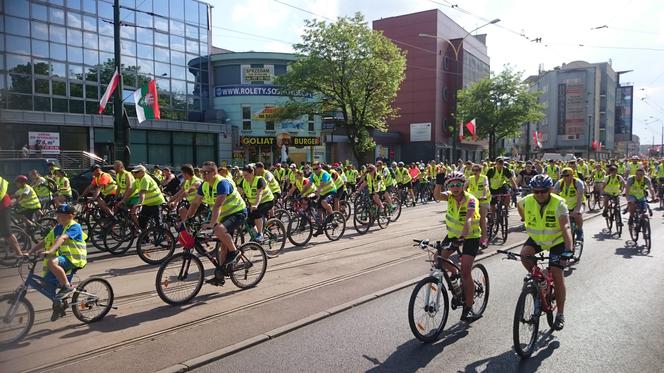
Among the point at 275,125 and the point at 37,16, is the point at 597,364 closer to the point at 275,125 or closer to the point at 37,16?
the point at 37,16

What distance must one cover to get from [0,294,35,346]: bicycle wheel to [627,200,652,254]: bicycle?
35.5 feet

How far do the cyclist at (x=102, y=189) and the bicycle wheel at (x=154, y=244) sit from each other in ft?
5.60

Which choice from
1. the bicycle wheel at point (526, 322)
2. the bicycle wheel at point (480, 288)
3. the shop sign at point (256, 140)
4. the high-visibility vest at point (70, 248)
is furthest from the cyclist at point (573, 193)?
the shop sign at point (256, 140)

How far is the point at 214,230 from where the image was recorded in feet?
22.7

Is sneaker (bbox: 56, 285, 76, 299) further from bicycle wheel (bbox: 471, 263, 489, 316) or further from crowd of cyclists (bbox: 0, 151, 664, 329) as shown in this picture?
bicycle wheel (bbox: 471, 263, 489, 316)

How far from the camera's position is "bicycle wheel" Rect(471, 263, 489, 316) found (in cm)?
579

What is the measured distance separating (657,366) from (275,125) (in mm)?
34931

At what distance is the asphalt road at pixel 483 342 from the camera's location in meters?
4.58

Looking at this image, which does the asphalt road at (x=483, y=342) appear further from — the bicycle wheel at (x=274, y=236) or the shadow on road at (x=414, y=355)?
the bicycle wheel at (x=274, y=236)

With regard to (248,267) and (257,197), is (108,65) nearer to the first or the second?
(257,197)

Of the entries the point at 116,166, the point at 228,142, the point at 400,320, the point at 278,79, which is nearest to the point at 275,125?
the point at 228,142

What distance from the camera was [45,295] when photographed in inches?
217

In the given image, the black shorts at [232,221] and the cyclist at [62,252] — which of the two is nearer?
the cyclist at [62,252]

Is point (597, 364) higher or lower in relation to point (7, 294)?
lower
